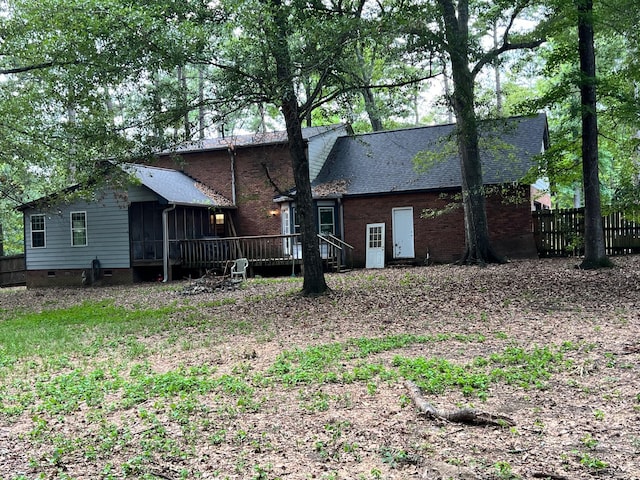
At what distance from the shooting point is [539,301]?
10180 millimetres

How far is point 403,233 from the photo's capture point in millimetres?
20500

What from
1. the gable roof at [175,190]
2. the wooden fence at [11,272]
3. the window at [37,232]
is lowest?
the wooden fence at [11,272]

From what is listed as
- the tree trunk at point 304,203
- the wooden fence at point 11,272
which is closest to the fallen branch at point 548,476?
the tree trunk at point 304,203

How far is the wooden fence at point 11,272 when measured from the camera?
23.8 metres

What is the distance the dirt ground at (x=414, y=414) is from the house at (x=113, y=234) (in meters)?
11.6

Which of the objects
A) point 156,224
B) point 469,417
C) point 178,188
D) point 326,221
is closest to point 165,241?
point 156,224

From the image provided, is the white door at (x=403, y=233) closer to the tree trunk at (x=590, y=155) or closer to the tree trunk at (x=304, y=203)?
the tree trunk at (x=590, y=155)

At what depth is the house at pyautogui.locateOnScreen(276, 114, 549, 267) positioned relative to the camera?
1895cm

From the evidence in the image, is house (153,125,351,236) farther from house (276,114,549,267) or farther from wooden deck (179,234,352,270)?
wooden deck (179,234,352,270)

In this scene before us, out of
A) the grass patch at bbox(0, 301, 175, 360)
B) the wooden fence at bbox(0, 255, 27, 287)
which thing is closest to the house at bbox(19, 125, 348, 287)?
the wooden fence at bbox(0, 255, 27, 287)

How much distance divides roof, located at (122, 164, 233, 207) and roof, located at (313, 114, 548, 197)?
14.5 ft

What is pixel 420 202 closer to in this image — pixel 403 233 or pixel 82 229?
pixel 403 233

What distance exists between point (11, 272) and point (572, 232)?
22721 millimetres

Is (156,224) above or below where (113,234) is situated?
above
